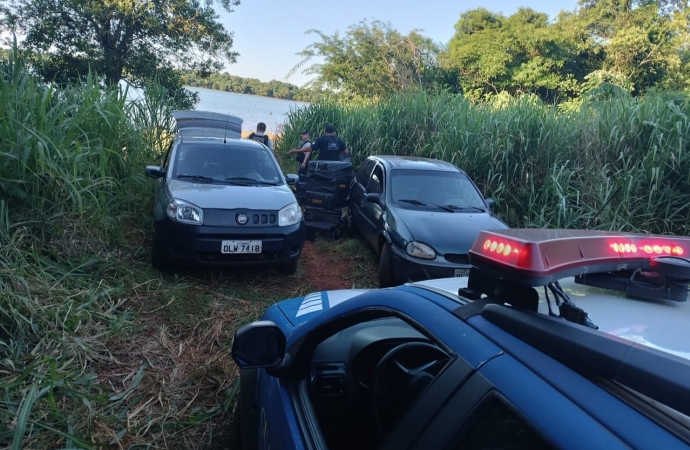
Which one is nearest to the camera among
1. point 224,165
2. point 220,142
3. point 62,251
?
point 62,251

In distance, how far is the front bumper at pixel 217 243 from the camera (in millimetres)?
4836

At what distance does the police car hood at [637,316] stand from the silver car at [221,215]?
3.75m

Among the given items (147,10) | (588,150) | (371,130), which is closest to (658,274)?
(588,150)

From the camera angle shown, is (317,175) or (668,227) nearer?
(668,227)

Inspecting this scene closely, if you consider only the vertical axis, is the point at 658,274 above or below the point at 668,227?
above

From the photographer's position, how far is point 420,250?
5.21m

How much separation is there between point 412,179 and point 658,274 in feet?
17.0

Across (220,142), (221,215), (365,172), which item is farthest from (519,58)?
(221,215)

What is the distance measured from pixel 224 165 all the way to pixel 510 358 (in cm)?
544

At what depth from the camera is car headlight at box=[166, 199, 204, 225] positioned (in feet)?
16.0

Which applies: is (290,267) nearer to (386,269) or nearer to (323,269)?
(323,269)

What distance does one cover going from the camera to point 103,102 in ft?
21.3

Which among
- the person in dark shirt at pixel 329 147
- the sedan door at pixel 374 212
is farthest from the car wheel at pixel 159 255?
the person in dark shirt at pixel 329 147

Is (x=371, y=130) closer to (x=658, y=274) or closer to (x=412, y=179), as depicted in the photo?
(x=412, y=179)
